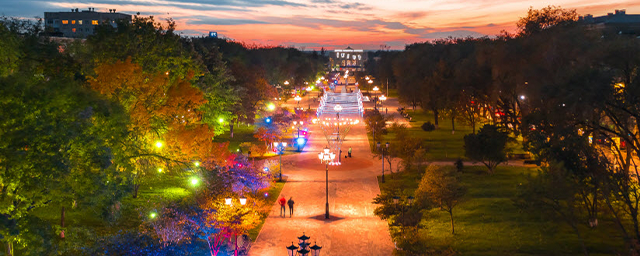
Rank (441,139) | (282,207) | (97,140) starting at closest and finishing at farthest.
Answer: (97,140) → (282,207) → (441,139)

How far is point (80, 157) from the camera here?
18.6m

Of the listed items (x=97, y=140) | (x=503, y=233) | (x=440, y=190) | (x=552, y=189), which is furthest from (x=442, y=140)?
(x=97, y=140)

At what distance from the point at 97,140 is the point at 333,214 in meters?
14.2

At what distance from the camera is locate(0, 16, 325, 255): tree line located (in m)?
16.3

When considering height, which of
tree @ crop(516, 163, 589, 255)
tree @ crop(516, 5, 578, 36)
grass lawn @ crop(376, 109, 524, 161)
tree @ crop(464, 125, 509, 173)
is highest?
tree @ crop(516, 5, 578, 36)

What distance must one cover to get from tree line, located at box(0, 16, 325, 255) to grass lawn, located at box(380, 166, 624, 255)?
9.17 metres

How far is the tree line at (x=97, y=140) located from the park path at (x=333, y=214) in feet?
7.59

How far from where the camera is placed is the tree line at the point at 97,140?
16312 millimetres

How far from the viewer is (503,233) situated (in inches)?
985

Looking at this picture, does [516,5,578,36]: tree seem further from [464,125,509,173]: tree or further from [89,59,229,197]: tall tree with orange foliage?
[89,59,229,197]: tall tree with orange foliage

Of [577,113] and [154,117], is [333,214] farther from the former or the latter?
[577,113]

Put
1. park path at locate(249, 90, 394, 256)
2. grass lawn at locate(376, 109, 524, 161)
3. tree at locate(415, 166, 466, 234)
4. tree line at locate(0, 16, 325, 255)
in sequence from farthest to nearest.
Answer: grass lawn at locate(376, 109, 524, 161), tree at locate(415, 166, 466, 234), park path at locate(249, 90, 394, 256), tree line at locate(0, 16, 325, 255)

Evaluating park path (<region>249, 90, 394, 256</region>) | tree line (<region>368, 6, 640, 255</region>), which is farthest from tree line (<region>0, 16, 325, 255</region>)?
tree line (<region>368, 6, 640, 255</region>)

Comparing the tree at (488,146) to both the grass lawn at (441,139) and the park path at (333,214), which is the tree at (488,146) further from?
the park path at (333,214)
